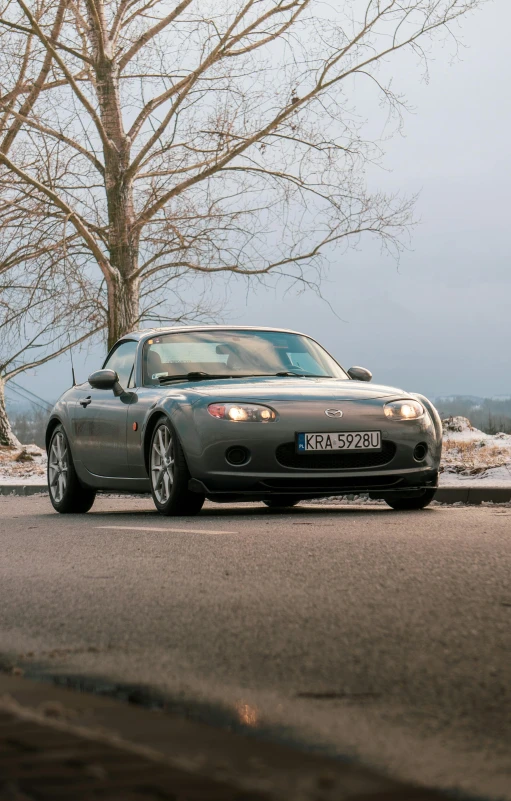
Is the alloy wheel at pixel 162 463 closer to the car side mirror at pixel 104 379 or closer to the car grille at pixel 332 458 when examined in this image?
the car grille at pixel 332 458

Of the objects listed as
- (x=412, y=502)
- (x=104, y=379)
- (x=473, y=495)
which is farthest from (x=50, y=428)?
(x=473, y=495)

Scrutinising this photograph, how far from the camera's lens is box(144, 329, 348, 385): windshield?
33.4 ft

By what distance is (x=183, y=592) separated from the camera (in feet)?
16.9

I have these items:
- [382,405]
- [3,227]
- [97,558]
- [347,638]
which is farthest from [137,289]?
[347,638]

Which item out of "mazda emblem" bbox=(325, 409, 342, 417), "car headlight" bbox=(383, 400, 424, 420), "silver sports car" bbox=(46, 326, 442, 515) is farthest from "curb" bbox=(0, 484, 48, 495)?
"mazda emblem" bbox=(325, 409, 342, 417)

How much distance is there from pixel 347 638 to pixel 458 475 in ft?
31.1

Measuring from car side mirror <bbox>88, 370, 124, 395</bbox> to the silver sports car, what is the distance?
0.01m

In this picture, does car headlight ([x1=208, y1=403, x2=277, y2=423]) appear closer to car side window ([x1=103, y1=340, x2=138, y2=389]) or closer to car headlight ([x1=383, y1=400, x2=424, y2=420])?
car headlight ([x1=383, y1=400, x2=424, y2=420])

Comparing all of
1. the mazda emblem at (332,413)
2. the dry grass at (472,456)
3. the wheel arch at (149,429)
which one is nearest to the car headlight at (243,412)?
the mazda emblem at (332,413)

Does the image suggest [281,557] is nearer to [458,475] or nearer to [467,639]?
[467,639]

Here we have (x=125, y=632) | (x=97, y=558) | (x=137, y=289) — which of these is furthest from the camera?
(x=137, y=289)

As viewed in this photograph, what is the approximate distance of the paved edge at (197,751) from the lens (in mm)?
2131

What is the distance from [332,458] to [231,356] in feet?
5.52

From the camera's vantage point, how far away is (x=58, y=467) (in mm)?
11391
